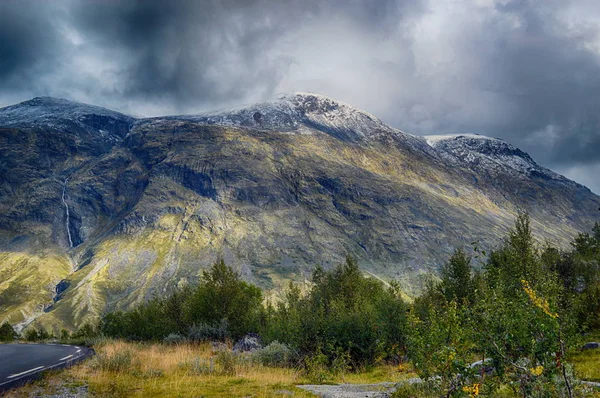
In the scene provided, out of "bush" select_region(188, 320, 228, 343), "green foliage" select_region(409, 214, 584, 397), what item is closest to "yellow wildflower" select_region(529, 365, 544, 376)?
"green foliage" select_region(409, 214, 584, 397)

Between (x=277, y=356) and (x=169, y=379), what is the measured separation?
11076mm

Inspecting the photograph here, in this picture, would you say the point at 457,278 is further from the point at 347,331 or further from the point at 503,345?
the point at 503,345

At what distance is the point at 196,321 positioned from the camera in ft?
176

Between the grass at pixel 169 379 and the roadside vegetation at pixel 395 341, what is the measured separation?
8 centimetres

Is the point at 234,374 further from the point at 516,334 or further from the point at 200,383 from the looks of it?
the point at 516,334

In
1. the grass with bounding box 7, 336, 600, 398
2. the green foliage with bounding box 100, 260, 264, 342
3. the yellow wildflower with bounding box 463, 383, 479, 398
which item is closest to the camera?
the yellow wildflower with bounding box 463, 383, 479, 398

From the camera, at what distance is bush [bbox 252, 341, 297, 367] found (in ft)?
91.1

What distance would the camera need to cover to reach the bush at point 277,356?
2778cm

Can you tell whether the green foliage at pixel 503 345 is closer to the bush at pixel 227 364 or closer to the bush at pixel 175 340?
the bush at pixel 227 364

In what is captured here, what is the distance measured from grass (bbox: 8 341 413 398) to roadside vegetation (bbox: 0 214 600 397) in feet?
0.28

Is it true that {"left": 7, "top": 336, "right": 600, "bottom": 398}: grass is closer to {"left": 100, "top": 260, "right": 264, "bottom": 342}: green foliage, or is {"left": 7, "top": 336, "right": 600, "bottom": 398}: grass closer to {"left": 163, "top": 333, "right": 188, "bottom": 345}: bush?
{"left": 163, "top": 333, "right": 188, "bottom": 345}: bush

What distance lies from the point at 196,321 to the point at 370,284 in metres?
34.0

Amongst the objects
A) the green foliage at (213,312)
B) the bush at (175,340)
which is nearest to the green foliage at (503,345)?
the bush at (175,340)

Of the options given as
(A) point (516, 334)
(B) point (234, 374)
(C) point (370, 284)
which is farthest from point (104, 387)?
(C) point (370, 284)
